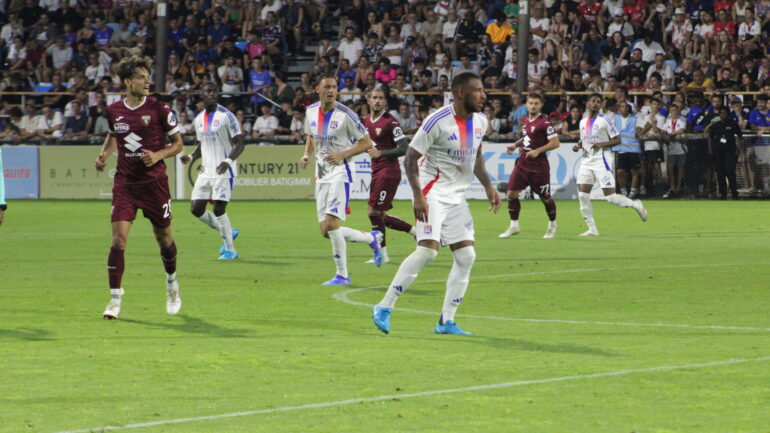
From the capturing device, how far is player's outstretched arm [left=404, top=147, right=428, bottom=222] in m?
9.78

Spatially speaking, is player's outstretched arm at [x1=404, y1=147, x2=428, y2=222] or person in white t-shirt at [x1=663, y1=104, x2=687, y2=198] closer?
player's outstretched arm at [x1=404, y1=147, x2=428, y2=222]

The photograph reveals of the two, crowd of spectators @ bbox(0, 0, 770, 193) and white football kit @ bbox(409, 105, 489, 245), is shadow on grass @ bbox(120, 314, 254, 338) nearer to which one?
white football kit @ bbox(409, 105, 489, 245)

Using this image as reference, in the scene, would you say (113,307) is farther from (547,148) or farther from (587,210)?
(587,210)

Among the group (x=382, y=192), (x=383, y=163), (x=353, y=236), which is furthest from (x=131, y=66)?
(x=383, y=163)

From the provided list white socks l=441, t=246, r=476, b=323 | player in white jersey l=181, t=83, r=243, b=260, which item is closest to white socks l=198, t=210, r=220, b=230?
player in white jersey l=181, t=83, r=243, b=260

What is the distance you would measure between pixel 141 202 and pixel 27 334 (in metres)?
1.73

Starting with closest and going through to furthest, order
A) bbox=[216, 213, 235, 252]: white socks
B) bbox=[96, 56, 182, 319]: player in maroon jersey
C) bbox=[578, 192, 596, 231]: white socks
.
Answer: bbox=[96, 56, 182, 319]: player in maroon jersey < bbox=[216, 213, 235, 252]: white socks < bbox=[578, 192, 596, 231]: white socks

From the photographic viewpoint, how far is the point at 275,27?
36.9m

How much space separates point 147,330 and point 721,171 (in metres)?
22.5

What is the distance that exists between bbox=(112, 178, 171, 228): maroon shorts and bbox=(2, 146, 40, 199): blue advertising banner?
73.3 feet

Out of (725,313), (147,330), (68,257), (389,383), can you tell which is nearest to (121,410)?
(389,383)

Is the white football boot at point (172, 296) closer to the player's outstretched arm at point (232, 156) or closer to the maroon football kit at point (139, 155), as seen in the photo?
the maroon football kit at point (139, 155)

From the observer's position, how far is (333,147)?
14867 millimetres

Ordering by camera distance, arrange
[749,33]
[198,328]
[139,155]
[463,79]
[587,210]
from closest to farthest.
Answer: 1. [463,79]
2. [198,328]
3. [139,155]
4. [587,210]
5. [749,33]
